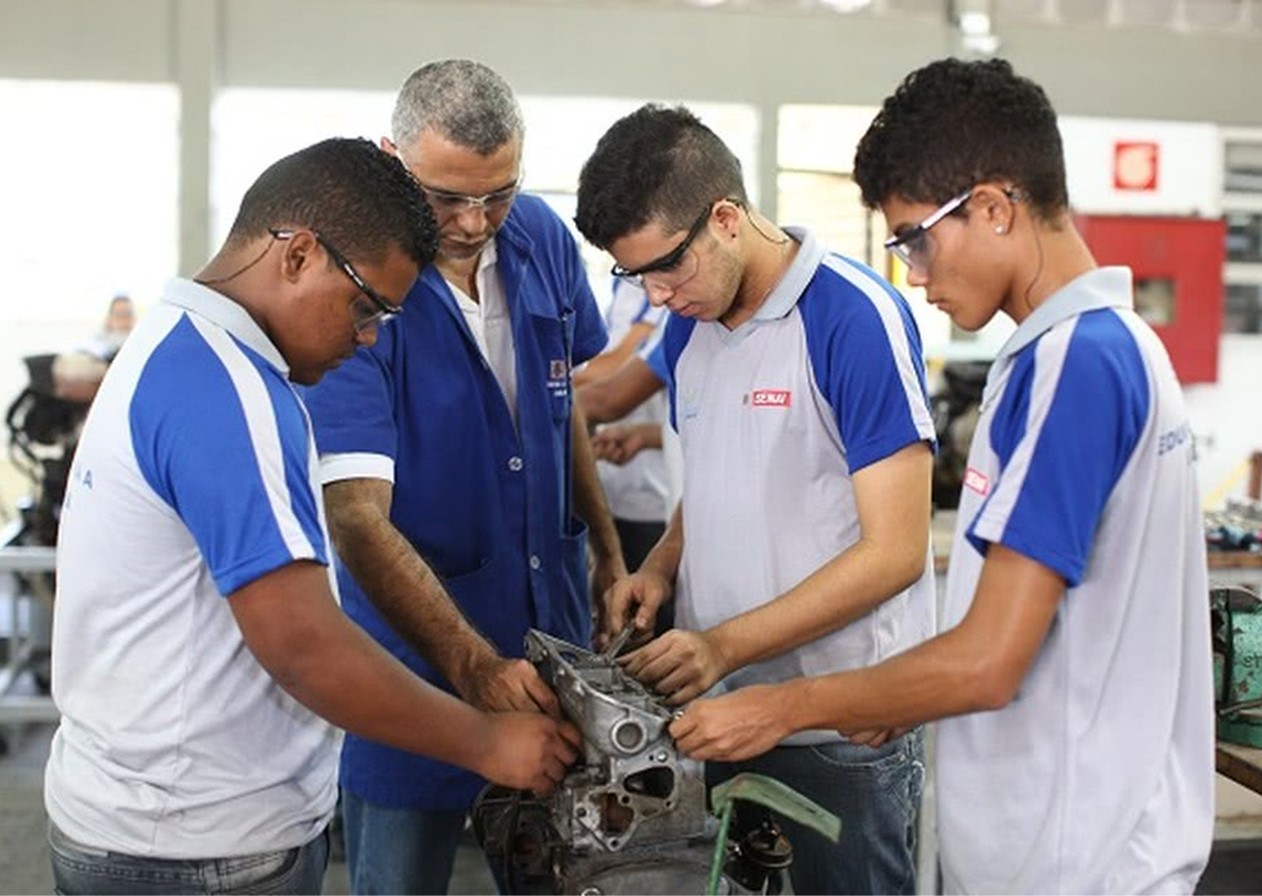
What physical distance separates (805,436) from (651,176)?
14.5 inches

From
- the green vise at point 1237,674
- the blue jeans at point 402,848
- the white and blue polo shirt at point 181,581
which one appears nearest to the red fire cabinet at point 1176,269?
the green vise at point 1237,674

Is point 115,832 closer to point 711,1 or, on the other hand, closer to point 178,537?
point 178,537

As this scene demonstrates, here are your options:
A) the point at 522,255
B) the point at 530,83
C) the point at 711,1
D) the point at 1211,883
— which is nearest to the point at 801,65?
the point at 711,1

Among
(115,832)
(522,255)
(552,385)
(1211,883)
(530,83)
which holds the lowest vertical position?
(1211,883)

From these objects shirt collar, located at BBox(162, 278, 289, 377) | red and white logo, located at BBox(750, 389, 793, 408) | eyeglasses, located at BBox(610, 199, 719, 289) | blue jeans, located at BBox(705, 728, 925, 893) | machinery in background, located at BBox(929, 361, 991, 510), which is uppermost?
eyeglasses, located at BBox(610, 199, 719, 289)

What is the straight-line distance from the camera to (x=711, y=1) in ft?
21.6

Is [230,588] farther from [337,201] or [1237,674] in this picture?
[1237,674]

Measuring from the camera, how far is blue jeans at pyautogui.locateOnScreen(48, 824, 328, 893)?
4.54ft

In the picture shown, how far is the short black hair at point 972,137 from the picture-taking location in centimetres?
131

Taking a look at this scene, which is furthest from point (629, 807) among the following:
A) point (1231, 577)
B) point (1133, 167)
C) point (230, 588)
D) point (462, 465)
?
point (1133, 167)

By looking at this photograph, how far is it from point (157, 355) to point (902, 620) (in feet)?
3.15

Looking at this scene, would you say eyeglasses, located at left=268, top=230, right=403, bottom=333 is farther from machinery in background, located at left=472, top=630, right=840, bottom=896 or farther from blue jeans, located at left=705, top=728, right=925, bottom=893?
blue jeans, located at left=705, top=728, right=925, bottom=893

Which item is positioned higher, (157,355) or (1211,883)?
(157,355)

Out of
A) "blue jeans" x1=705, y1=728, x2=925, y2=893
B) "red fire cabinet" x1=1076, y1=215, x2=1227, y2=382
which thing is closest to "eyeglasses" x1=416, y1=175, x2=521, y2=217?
"blue jeans" x1=705, y1=728, x2=925, y2=893
